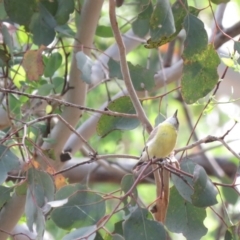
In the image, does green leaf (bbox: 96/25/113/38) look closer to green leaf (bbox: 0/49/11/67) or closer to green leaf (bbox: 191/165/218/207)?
green leaf (bbox: 0/49/11/67)

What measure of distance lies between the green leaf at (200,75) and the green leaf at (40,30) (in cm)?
22

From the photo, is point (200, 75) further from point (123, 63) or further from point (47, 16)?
A: point (47, 16)

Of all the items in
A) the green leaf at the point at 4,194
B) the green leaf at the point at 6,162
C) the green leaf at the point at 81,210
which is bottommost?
the green leaf at the point at 81,210

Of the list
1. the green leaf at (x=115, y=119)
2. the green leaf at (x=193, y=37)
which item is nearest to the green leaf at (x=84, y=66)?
the green leaf at (x=115, y=119)

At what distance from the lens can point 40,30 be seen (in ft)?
2.43

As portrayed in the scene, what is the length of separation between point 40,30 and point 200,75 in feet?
0.79

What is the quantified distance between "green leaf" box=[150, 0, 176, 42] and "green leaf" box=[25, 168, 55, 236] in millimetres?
181

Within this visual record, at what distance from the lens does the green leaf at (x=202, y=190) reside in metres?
0.53

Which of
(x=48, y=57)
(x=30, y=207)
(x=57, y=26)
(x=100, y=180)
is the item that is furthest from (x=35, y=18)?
(x=100, y=180)

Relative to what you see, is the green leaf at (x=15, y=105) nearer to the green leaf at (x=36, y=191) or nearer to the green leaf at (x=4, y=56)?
the green leaf at (x=4, y=56)

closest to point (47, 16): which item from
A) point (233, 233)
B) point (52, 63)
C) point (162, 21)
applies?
point (52, 63)

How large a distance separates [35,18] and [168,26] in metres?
0.24

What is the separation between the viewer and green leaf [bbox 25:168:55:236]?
0.57m

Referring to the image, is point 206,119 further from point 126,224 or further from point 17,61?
point 126,224
